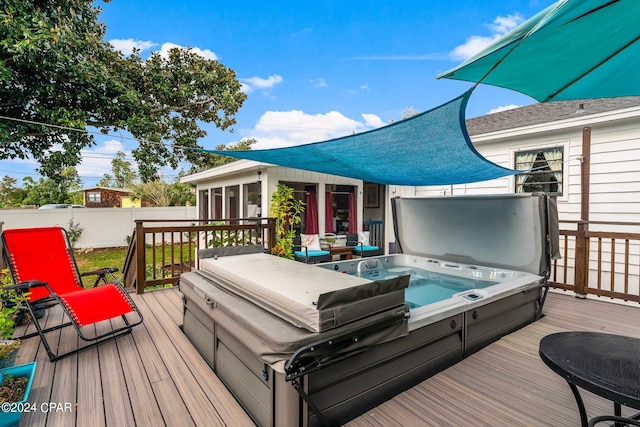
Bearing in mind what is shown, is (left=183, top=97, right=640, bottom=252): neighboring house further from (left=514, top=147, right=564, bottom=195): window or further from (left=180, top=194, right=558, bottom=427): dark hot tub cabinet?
(left=180, top=194, right=558, bottom=427): dark hot tub cabinet

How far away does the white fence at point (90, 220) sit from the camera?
39.4 feet

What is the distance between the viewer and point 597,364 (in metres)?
1.65

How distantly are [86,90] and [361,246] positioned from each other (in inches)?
306

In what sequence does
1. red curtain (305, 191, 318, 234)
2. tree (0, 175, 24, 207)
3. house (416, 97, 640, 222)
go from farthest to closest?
tree (0, 175, 24, 207) → red curtain (305, 191, 318, 234) → house (416, 97, 640, 222)

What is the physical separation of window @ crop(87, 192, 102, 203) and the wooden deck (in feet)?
89.2

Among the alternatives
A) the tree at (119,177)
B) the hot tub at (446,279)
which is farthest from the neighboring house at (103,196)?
the hot tub at (446,279)

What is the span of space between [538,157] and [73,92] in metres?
10.7

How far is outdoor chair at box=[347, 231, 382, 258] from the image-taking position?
8.30 meters

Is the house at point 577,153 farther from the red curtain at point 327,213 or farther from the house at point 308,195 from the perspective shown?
the red curtain at point 327,213

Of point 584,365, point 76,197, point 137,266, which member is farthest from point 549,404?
point 76,197

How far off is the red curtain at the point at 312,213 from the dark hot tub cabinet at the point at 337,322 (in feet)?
15.7

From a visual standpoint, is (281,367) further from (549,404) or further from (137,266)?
(137,266)

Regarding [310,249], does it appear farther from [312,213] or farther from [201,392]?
[201,392]
